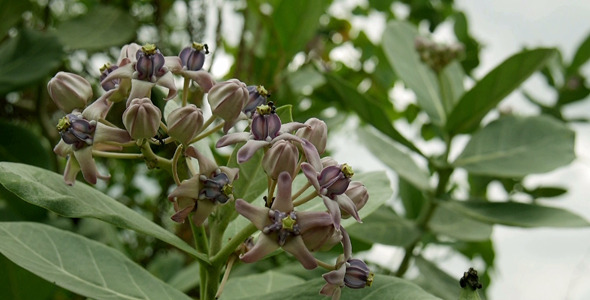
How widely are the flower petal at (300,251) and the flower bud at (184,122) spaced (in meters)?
0.23

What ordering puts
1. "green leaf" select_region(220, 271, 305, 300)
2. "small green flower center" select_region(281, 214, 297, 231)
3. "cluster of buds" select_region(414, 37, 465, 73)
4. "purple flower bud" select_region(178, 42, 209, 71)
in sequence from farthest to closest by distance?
"cluster of buds" select_region(414, 37, 465, 73)
"green leaf" select_region(220, 271, 305, 300)
"purple flower bud" select_region(178, 42, 209, 71)
"small green flower center" select_region(281, 214, 297, 231)

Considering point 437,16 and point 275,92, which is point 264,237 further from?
point 437,16

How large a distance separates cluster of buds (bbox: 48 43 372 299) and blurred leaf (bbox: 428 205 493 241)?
1080mm

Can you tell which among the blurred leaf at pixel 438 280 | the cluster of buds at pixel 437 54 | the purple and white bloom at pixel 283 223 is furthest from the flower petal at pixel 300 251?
the cluster of buds at pixel 437 54

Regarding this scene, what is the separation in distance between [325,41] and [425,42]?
4.44 ft

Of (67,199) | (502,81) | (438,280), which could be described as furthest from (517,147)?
(67,199)

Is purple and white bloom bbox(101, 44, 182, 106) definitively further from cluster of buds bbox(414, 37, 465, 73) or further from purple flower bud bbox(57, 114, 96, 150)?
cluster of buds bbox(414, 37, 465, 73)

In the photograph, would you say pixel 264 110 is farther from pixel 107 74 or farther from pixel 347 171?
pixel 107 74

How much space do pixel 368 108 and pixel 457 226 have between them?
512 millimetres

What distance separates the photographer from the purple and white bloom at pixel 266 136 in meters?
1.02

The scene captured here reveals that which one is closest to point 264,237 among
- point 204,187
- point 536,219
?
point 204,187

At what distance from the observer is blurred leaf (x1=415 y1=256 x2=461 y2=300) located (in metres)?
1.91

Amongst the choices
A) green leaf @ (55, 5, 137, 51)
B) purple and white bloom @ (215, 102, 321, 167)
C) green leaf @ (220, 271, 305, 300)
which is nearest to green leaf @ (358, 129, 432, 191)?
green leaf @ (220, 271, 305, 300)

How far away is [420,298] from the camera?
41.1 inches
